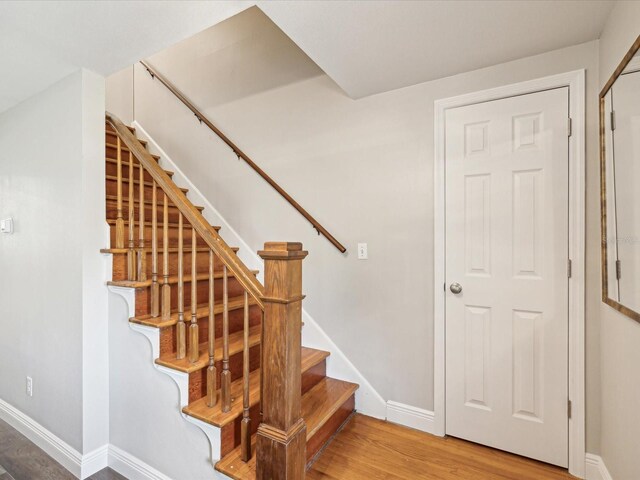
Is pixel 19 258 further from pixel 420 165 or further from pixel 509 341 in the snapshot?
pixel 509 341

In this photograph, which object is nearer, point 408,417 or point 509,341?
point 509,341

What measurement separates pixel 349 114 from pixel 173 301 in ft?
5.50

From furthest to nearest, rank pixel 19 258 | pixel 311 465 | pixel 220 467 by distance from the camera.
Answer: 1. pixel 19 258
2. pixel 311 465
3. pixel 220 467

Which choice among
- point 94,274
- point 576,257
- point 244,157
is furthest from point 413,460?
point 244,157

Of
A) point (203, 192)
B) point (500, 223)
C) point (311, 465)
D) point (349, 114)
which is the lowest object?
point (311, 465)

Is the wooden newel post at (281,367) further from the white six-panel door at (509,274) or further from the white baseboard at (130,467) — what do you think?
the white six-panel door at (509,274)

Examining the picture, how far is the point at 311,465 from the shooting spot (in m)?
1.74

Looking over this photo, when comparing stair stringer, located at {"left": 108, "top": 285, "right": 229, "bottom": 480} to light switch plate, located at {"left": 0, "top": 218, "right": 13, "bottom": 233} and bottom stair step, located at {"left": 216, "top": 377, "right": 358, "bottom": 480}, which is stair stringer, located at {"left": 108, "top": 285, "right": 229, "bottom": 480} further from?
light switch plate, located at {"left": 0, "top": 218, "right": 13, "bottom": 233}

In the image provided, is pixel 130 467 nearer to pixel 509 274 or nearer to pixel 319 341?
pixel 319 341

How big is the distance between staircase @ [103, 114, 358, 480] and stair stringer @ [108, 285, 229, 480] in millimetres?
24

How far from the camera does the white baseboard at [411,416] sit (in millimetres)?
2029

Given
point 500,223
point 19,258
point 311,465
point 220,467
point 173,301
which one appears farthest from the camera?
point 19,258

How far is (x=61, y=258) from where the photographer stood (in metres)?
1.92

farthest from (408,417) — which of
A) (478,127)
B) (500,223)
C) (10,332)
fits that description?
(10,332)
